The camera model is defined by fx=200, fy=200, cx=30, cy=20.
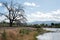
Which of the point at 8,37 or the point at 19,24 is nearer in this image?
the point at 8,37

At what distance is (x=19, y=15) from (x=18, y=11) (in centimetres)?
131

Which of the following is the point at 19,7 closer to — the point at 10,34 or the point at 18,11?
the point at 18,11

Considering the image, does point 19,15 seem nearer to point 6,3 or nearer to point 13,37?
point 6,3

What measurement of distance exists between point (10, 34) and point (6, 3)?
35893mm

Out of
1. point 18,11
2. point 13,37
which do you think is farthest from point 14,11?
point 13,37

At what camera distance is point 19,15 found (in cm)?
5538

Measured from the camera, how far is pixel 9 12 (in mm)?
54250

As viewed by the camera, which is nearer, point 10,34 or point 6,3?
point 10,34

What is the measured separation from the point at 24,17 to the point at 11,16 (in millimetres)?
3558

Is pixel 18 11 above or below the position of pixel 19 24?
above

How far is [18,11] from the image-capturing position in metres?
56.0

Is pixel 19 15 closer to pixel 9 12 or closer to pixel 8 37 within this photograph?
pixel 9 12

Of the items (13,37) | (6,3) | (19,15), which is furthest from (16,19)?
(13,37)

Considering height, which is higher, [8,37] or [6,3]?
[6,3]
